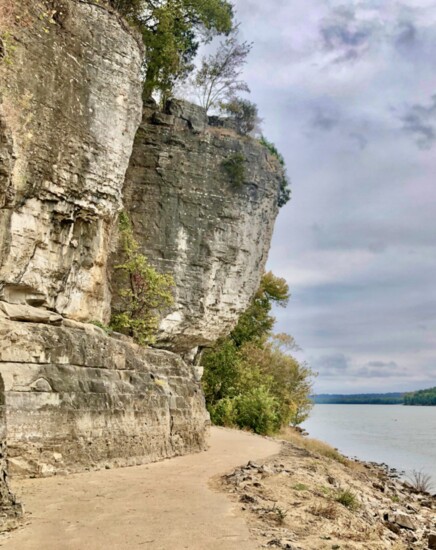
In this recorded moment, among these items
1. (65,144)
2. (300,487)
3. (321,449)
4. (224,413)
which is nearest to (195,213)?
(65,144)

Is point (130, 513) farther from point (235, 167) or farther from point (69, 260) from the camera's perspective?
point (235, 167)

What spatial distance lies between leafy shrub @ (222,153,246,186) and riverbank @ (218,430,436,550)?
16571mm

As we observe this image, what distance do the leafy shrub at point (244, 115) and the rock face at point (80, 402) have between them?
1805cm

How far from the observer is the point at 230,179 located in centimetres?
2898

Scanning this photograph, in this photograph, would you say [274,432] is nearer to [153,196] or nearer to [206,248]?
[206,248]

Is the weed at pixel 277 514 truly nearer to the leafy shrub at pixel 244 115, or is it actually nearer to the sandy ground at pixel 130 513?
the sandy ground at pixel 130 513

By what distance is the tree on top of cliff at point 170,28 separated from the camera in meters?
25.6

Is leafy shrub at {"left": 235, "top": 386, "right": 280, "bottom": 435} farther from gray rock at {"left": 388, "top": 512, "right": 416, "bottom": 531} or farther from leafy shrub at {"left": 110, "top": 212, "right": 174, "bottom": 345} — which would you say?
gray rock at {"left": 388, "top": 512, "right": 416, "bottom": 531}

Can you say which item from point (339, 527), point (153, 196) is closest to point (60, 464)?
point (339, 527)

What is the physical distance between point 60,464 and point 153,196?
16639mm

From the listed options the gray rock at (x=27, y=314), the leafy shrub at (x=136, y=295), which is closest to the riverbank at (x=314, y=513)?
the gray rock at (x=27, y=314)

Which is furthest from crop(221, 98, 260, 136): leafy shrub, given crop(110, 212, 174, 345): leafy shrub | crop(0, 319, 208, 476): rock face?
crop(0, 319, 208, 476): rock face

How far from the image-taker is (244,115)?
3116 cm

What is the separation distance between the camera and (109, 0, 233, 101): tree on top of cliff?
2564 cm
